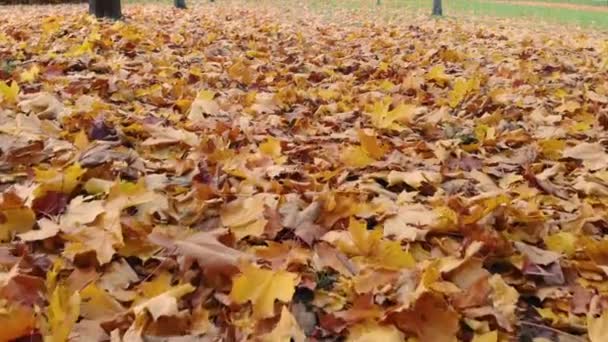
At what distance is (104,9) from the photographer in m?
7.31

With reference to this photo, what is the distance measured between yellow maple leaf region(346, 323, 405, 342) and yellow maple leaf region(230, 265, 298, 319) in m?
0.16

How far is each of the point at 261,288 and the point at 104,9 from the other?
6.79 m

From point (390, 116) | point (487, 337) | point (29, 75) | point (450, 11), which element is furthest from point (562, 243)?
point (450, 11)

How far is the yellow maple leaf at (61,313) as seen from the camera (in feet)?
3.97

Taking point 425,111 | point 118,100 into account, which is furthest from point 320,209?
point 118,100

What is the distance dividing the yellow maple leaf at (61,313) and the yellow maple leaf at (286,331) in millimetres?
400

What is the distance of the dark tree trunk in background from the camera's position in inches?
287

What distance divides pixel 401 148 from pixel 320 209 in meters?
0.80

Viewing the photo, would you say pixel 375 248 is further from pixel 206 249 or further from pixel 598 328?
pixel 598 328

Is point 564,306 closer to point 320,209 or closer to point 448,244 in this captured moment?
point 448,244

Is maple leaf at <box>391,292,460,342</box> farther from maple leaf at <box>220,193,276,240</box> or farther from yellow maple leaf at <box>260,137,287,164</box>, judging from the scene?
yellow maple leaf at <box>260,137,287,164</box>

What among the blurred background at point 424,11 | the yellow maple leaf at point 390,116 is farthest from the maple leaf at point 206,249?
the blurred background at point 424,11

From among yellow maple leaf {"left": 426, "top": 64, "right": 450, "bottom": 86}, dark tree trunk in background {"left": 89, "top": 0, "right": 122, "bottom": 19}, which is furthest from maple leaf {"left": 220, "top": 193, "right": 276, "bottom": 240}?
dark tree trunk in background {"left": 89, "top": 0, "right": 122, "bottom": 19}

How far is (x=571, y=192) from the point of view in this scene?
2098 mm
